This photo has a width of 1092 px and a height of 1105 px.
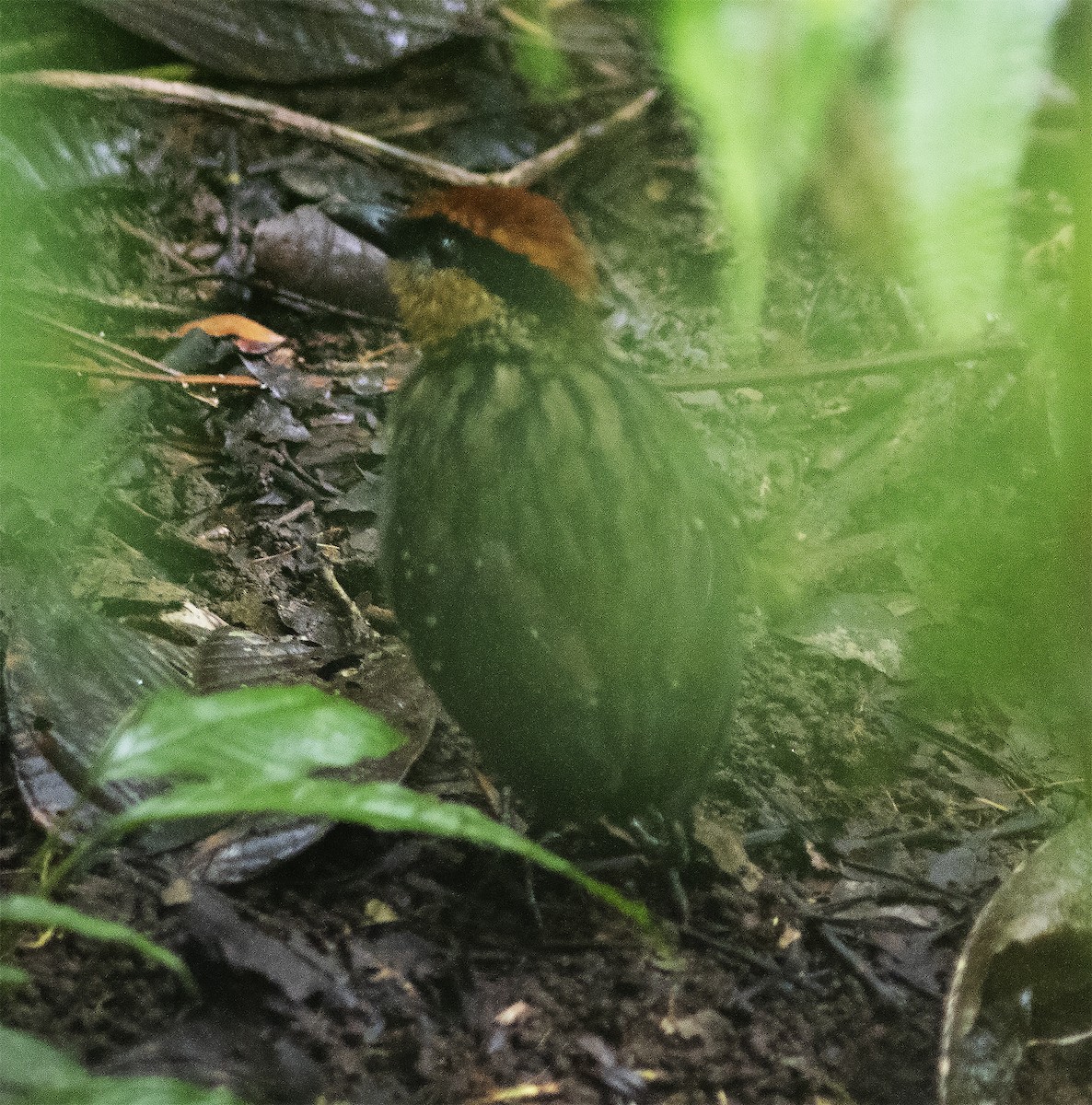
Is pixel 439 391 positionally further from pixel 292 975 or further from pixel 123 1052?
pixel 123 1052

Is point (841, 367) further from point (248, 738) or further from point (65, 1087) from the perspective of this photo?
point (65, 1087)

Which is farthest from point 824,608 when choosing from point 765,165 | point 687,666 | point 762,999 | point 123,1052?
point 123,1052

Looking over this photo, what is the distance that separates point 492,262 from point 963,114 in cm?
140

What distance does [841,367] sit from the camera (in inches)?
147

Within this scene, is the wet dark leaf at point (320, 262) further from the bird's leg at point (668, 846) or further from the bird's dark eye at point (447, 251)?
the bird's leg at point (668, 846)

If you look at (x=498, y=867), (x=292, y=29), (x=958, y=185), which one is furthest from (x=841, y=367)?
(x=958, y=185)

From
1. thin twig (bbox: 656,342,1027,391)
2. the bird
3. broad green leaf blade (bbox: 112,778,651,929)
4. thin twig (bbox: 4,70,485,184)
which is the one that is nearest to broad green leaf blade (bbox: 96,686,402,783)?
broad green leaf blade (bbox: 112,778,651,929)

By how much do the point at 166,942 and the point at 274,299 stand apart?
2.72 metres

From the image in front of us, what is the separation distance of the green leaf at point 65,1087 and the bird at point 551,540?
106 cm

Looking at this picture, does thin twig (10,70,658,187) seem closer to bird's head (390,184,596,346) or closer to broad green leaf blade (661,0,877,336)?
bird's head (390,184,596,346)

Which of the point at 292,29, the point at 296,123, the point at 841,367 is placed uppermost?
the point at 292,29

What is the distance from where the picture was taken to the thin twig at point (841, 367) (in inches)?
133

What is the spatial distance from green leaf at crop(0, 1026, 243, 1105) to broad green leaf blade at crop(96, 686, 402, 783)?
0.35 meters

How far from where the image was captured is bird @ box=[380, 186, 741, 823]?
2.30 m
